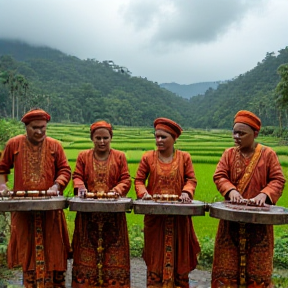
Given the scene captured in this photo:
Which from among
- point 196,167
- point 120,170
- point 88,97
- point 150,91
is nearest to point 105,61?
point 150,91

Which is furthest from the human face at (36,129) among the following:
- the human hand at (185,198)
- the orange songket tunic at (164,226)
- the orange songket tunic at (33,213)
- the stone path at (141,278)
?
the stone path at (141,278)

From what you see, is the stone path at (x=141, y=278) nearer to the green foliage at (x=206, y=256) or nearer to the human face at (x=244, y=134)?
the green foliage at (x=206, y=256)

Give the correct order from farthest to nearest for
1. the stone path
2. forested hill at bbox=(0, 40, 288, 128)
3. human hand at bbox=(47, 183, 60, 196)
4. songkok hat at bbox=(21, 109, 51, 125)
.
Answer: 1. forested hill at bbox=(0, 40, 288, 128)
2. the stone path
3. songkok hat at bbox=(21, 109, 51, 125)
4. human hand at bbox=(47, 183, 60, 196)

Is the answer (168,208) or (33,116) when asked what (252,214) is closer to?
(168,208)

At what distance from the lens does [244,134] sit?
4.59 meters

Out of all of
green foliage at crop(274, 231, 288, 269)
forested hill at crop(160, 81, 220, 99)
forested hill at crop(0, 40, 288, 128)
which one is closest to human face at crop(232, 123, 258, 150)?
green foliage at crop(274, 231, 288, 269)

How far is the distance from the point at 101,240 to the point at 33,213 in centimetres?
80

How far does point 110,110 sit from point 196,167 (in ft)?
87.2

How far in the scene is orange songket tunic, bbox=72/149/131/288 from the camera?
484cm

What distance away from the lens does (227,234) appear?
15.2 ft

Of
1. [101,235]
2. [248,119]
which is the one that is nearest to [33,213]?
[101,235]

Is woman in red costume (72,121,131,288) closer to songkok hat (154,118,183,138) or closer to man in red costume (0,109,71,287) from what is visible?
man in red costume (0,109,71,287)

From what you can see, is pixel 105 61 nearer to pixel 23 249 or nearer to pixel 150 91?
pixel 150 91

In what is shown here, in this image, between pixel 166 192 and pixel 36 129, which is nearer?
pixel 36 129
